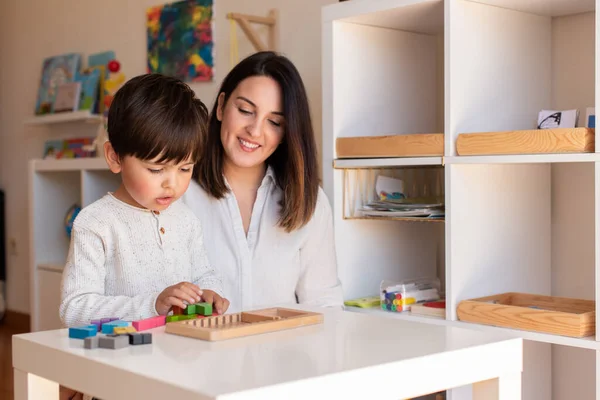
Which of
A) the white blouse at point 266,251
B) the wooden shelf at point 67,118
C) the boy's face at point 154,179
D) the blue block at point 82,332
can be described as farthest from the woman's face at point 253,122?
the wooden shelf at point 67,118

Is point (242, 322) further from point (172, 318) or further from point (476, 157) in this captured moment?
point (476, 157)

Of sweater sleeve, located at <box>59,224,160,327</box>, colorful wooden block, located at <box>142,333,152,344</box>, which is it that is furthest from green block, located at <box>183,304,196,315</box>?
colorful wooden block, located at <box>142,333,152,344</box>

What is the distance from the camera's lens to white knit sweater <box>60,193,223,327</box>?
133cm

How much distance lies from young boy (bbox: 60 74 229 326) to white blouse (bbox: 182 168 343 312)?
0.30 metres

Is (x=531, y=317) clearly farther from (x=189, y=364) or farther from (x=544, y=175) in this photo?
(x=189, y=364)

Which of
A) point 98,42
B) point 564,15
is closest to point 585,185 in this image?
point 564,15

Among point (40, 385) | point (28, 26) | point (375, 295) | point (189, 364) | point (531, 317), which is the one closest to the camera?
point (189, 364)

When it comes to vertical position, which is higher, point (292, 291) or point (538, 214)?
point (538, 214)

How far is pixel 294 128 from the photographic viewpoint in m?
1.76

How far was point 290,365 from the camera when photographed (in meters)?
0.84

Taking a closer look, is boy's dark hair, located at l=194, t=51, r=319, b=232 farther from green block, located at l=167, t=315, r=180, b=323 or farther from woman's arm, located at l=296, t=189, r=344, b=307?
green block, located at l=167, t=315, r=180, b=323

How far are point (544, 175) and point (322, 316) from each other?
1.00 m

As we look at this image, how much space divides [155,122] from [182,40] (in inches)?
73.2

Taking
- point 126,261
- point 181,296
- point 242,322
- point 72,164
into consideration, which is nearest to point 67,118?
point 72,164
